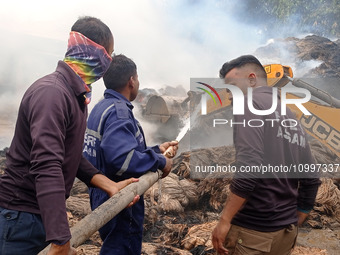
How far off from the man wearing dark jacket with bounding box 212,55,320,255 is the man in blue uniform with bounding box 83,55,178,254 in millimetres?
640

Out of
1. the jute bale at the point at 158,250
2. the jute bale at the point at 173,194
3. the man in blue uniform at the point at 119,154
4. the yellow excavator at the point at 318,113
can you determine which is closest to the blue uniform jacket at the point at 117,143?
the man in blue uniform at the point at 119,154

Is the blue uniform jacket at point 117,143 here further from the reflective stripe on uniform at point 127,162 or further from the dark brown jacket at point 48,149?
the dark brown jacket at point 48,149

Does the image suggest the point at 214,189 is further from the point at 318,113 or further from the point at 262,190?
the point at 262,190

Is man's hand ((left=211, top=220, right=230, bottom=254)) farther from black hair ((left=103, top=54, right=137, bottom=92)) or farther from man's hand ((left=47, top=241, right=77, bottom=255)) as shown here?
black hair ((left=103, top=54, right=137, bottom=92))

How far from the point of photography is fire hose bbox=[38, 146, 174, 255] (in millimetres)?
1507

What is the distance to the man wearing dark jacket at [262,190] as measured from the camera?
201cm

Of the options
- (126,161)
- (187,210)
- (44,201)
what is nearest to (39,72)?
(187,210)

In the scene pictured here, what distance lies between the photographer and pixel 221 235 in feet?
6.85

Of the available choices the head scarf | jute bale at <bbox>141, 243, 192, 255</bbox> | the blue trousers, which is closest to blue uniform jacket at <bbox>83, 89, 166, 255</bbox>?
the head scarf

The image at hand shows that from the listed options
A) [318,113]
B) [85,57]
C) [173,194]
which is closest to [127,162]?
[85,57]

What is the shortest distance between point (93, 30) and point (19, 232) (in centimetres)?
114

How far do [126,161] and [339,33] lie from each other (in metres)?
23.2

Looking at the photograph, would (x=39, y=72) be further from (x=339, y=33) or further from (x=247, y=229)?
(x=339, y=33)

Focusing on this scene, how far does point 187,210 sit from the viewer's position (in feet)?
16.9
